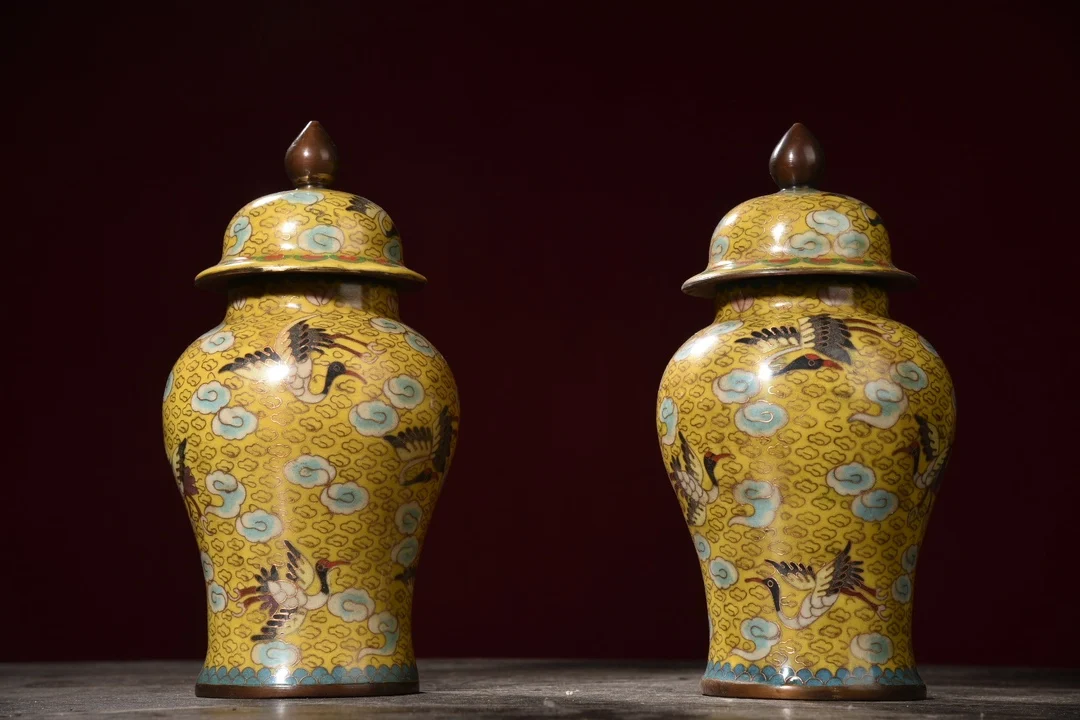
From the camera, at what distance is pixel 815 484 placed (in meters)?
1.79

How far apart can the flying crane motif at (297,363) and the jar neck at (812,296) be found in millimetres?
423

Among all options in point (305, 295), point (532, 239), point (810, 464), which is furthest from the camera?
point (532, 239)

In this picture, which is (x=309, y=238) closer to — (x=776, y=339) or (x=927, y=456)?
(x=776, y=339)

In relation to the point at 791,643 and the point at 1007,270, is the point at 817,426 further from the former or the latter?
the point at 1007,270

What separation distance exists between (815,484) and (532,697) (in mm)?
371

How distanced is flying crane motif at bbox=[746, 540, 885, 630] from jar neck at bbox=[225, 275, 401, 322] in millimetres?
552

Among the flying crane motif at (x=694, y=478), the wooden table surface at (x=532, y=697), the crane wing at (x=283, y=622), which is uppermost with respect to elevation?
the flying crane motif at (x=694, y=478)

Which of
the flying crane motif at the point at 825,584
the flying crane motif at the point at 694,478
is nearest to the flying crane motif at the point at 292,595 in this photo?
the flying crane motif at the point at 694,478

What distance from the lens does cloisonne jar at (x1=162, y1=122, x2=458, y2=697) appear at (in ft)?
5.97

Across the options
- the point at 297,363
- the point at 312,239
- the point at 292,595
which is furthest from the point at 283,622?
the point at 312,239

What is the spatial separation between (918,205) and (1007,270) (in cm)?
19

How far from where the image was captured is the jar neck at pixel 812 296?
1870mm

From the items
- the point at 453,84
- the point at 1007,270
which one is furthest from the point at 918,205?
the point at 453,84

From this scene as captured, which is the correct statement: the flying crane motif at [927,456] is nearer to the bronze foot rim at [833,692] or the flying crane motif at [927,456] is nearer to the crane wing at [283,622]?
the bronze foot rim at [833,692]
